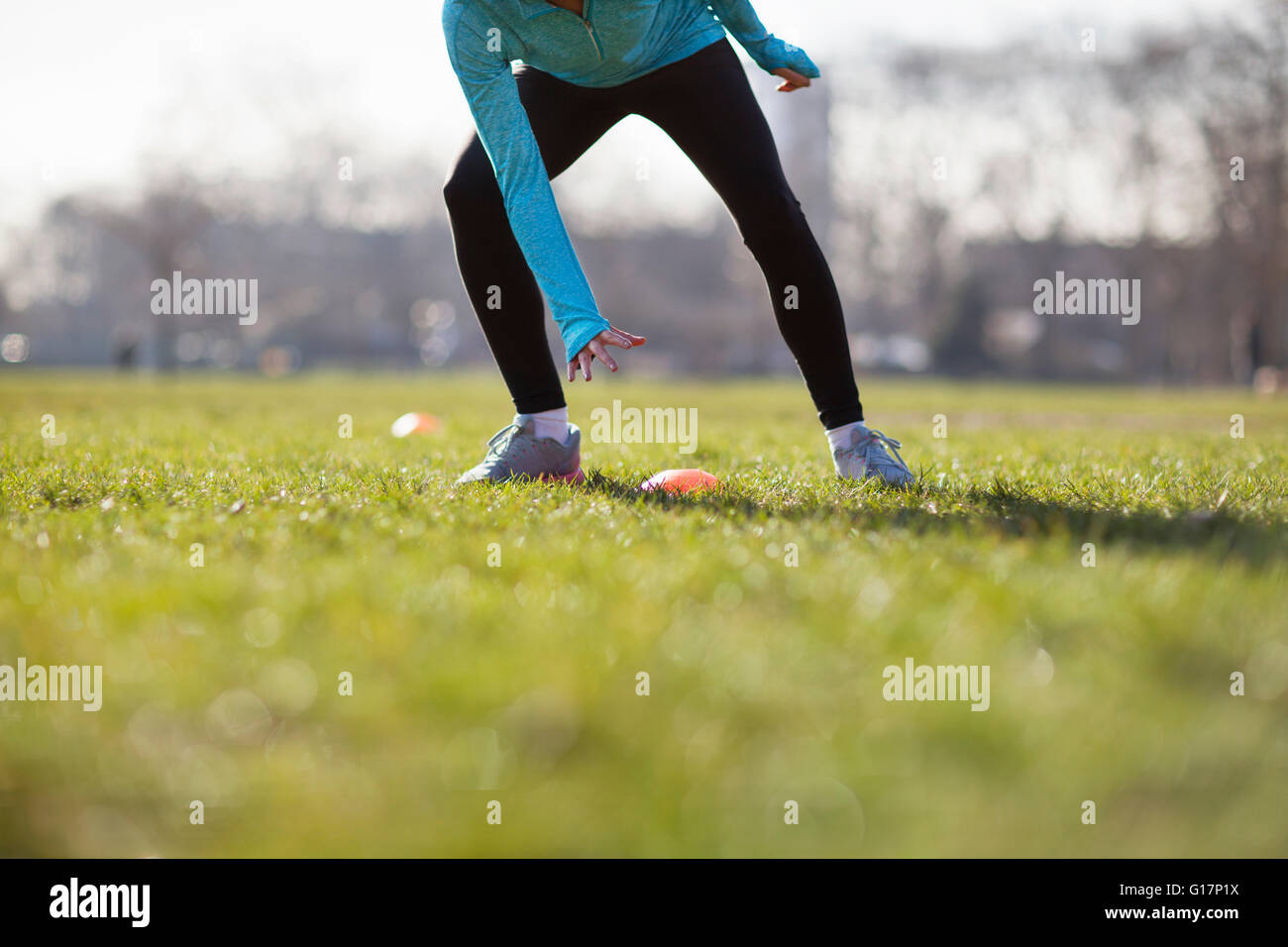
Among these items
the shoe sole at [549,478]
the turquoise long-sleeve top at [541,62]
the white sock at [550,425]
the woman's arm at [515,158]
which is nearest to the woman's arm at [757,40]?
the turquoise long-sleeve top at [541,62]

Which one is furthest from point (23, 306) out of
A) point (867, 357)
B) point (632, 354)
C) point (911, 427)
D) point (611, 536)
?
point (611, 536)

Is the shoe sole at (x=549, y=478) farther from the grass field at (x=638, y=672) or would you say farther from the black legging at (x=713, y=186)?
the grass field at (x=638, y=672)

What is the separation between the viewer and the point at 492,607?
2.04 metres

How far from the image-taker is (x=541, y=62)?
3.68 meters

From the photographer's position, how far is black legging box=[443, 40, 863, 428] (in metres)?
3.68

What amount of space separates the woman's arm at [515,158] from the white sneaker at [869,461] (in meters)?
1.18

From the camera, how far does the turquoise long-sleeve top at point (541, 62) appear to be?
11.1 ft

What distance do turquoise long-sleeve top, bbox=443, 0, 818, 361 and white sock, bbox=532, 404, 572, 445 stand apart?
619 mm

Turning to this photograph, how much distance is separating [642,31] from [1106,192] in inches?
1355

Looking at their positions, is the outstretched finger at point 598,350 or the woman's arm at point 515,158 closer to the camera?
the outstretched finger at point 598,350

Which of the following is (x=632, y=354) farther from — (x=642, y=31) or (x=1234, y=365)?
(x=642, y=31)

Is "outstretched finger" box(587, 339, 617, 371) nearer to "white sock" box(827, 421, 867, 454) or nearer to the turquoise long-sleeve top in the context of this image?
the turquoise long-sleeve top
